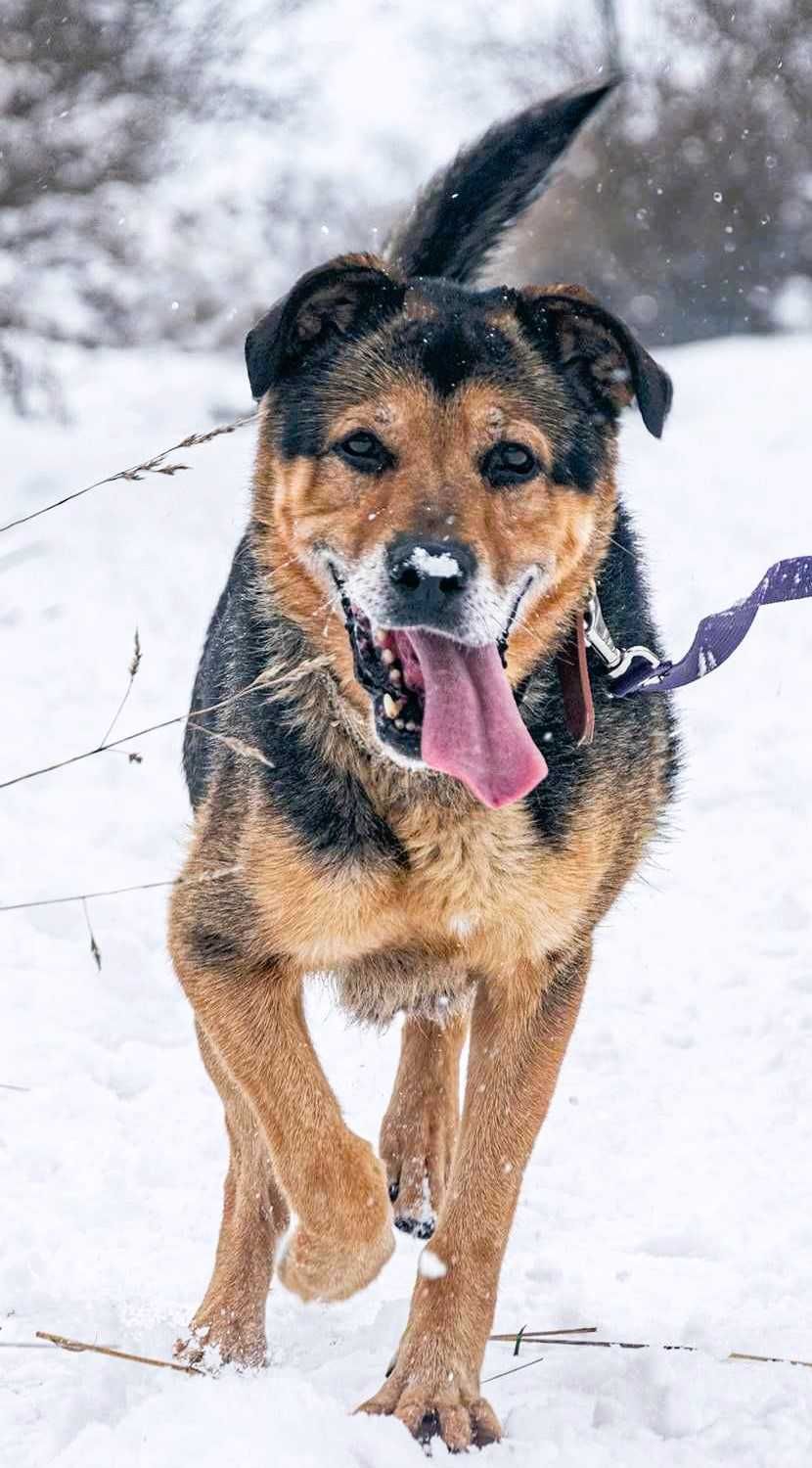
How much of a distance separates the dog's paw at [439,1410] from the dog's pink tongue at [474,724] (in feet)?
3.85

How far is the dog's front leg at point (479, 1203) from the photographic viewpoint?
3.36m

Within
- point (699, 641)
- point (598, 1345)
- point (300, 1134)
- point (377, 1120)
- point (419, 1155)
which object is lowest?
point (377, 1120)

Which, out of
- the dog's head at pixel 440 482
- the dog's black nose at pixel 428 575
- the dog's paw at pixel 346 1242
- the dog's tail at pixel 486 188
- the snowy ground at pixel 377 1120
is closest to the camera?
the snowy ground at pixel 377 1120

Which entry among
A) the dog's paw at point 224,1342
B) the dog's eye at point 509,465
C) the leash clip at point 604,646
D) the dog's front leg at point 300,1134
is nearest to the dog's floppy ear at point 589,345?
the dog's eye at point 509,465

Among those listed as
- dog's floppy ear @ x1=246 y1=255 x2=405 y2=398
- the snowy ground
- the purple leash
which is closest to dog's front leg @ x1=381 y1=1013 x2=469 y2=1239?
the snowy ground

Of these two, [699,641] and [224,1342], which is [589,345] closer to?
[699,641]

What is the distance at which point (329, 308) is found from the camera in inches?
154

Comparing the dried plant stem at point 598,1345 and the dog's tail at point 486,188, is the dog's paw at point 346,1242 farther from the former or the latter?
the dog's tail at point 486,188

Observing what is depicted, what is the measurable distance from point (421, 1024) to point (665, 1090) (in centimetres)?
117

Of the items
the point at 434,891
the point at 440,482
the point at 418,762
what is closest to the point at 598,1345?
the point at 434,891

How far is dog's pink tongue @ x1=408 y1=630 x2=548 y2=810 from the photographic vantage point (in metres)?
3.40

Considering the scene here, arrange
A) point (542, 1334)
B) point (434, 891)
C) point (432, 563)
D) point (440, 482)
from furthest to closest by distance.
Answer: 1. point (542, 1334)
2. point (434, 891)
3. point (440, 482)
4. point (432, 563)

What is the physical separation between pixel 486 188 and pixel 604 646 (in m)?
1.46

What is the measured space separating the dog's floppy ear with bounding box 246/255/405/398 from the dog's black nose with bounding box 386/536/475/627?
2.02 ft
